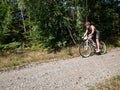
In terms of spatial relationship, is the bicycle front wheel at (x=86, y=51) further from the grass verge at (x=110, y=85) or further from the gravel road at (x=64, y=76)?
the grass verge at (x=110, y=85)

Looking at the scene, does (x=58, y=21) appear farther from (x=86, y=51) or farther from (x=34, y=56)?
(x=86, y=51)

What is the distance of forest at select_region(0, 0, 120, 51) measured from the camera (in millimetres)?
15766

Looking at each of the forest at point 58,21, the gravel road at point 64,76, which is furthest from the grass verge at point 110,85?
the forest at point 58,21

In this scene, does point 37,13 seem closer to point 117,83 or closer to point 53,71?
→ point 53,71

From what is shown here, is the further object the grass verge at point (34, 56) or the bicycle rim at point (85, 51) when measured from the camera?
the grass verge at point (34, 56)

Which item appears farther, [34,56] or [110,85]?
[34,56]

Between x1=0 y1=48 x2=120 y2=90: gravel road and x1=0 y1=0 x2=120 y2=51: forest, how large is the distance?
5.40 meters

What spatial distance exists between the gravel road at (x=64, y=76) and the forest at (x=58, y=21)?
5.40 meters

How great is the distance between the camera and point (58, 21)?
1638cm

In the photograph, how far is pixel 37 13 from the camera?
611 inches

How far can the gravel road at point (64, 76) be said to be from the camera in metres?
7.77

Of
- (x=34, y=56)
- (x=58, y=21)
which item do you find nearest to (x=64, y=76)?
(x=34, y=56)

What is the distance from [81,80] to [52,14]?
858 cm

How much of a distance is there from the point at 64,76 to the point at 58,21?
26.3 feet
